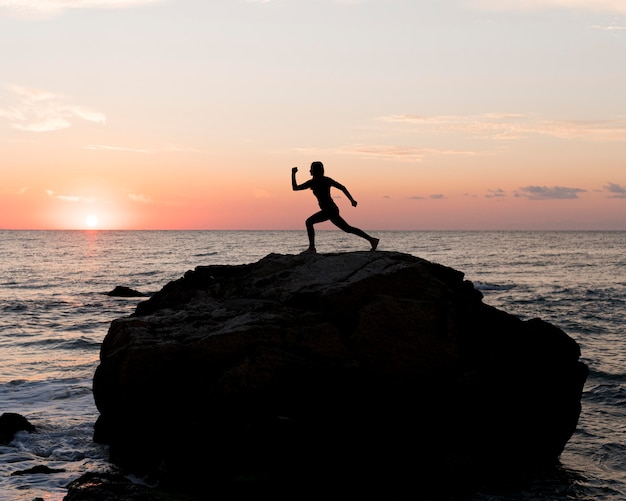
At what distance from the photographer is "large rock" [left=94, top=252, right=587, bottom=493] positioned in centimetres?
1016

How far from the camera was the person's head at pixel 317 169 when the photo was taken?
586 inches

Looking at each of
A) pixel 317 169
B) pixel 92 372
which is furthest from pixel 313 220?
pixel 92 372

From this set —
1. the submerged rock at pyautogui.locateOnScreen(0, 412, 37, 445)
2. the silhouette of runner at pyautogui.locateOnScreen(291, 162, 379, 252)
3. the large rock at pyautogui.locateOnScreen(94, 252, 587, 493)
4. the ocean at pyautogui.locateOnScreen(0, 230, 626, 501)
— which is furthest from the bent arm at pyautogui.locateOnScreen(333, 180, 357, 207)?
the submerged rock at pyautogui.locateOnScreen(0, 412, 37, 445)

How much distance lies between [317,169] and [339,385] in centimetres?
577

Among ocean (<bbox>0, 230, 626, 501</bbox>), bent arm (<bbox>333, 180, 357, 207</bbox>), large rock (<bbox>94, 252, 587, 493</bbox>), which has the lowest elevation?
ocean (<bbox>0, 230, 626, 501</bbox>)

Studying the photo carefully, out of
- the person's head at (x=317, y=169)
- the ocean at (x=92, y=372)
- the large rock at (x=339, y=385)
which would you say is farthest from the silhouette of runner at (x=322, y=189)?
the ocean at (x=92, y=372)

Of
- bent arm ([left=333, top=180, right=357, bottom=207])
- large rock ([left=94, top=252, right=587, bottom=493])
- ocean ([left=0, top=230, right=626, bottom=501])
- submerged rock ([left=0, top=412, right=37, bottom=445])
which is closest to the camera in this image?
large rock ([left=94, top=252, right=587, bottom=493])

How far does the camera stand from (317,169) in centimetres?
1491

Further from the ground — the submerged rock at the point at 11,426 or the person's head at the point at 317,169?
the person's head at the point at 317,169

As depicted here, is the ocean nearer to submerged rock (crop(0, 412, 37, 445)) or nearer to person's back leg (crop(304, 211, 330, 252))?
submerged rock (crop(0, 412, 37, 445))

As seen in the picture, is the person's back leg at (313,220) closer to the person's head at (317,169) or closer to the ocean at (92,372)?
the person's head at (317,169)

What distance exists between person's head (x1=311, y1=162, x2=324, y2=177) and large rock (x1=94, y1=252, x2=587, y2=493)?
265 centimetres

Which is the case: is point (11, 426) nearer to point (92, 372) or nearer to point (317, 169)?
point (92, 372)

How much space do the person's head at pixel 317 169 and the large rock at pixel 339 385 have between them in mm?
2653
